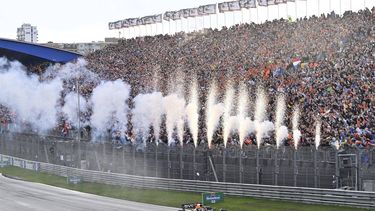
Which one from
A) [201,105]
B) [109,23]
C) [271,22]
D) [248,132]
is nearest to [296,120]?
[248,132]

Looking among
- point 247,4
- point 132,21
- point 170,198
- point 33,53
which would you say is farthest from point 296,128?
point 132,21

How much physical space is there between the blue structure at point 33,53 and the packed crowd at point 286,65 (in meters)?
4.06

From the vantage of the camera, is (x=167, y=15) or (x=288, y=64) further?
(x=167, y=15)

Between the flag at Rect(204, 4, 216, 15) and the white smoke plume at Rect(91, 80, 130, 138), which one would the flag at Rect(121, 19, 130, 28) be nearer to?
the flag at Rect(204, 4, 216, 15)

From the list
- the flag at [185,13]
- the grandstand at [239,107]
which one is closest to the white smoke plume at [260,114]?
the grandstand at [239,107]

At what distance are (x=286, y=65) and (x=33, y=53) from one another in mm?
44949

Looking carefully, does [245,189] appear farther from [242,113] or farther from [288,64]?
[288,64]

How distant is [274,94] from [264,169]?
13.5 metres

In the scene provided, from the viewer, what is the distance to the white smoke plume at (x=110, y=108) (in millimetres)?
55281

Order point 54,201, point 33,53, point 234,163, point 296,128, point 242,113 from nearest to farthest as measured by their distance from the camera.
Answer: point 234,163
point 296,128
point 54,201
point 242,113
point 33,53

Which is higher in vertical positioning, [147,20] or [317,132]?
[147,20]

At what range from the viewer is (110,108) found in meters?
56.5

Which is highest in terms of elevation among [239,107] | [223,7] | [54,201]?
[223,7]

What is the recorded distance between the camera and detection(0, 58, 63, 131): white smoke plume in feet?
221
